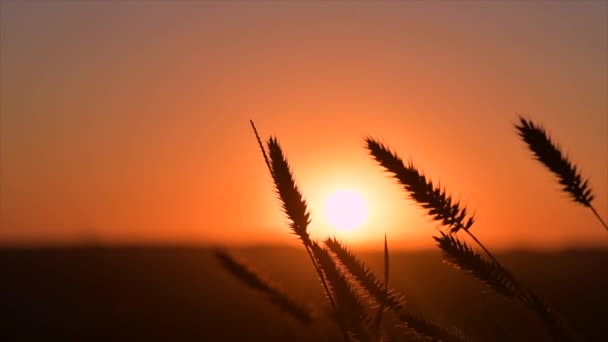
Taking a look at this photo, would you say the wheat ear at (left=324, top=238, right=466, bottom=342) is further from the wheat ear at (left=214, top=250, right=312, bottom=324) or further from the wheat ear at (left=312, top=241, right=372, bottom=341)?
the wheat ear at (left=214, top=250, right=312, bottom=324)

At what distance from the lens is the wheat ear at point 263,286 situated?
66.7 inches

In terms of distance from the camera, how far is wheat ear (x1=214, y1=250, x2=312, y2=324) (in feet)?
5.56

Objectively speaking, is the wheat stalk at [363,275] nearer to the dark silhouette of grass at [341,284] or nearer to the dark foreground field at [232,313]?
the dark silhouette of grass at [341,284]

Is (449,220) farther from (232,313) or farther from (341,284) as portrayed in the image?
(232,313)

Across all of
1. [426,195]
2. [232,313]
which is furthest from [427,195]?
[232,313]

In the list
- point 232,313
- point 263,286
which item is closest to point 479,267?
point 263,286

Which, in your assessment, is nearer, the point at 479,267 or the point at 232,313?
the point at 479,267

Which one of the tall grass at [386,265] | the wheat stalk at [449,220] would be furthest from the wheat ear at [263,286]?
the wheat stalk at [449,220]

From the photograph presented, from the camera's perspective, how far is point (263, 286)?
175 centimetres

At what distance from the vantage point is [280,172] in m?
1.84

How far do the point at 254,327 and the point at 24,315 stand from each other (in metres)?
5.91

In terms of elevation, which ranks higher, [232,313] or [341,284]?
[232,313]

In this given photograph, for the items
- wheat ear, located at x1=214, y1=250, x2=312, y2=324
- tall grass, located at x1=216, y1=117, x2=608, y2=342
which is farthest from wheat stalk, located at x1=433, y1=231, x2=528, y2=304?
wheat ear, located at x1=214, y1=250, x2=312, y2=324

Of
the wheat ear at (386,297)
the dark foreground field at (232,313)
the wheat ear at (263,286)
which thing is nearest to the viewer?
the wheat ear at (263,286)
